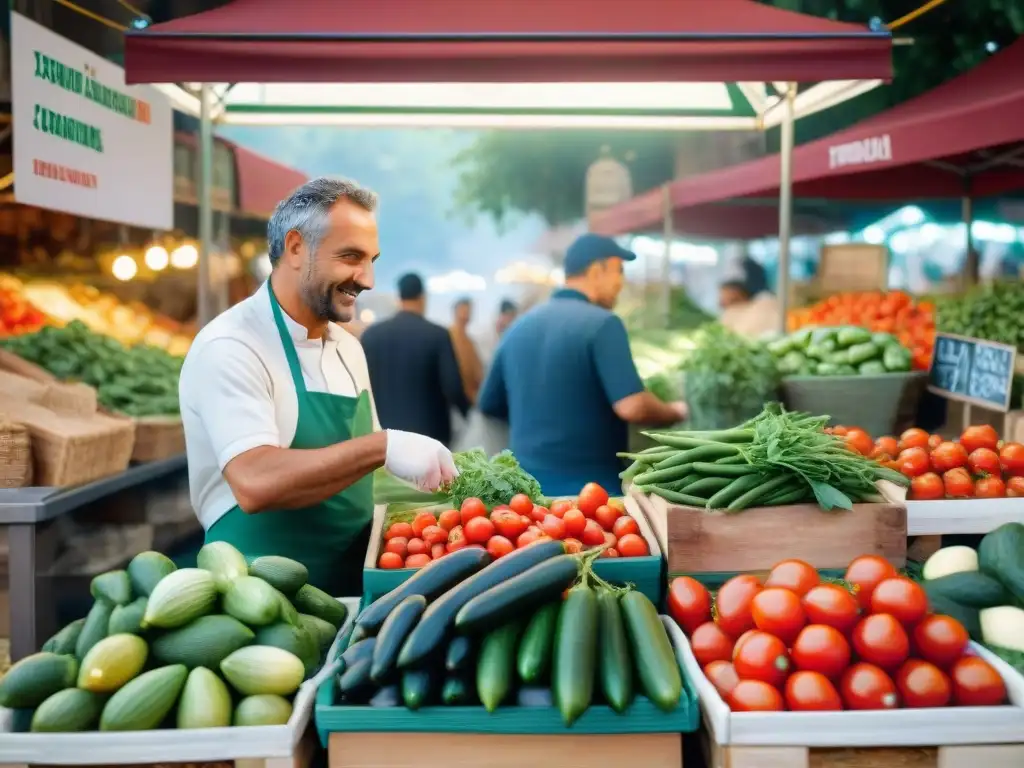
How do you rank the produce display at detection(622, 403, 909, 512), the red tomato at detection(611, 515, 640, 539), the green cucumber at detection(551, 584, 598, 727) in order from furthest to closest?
1. the red tomato at detection(611, 515, 640, 539)
2. the produce display at detection(622, 403, 909, 512)
3. the green cucumber at detection(551, 584, 598, 727)

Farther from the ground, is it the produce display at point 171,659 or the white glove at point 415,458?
the white glove at point 415,458

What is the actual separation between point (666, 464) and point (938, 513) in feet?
3.14

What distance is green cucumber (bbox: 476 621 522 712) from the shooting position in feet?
7.14

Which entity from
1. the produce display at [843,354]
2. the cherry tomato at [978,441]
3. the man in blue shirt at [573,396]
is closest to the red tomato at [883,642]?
the cherry tomato at [978,441]

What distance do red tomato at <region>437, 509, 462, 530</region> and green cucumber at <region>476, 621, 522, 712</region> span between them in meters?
0.81

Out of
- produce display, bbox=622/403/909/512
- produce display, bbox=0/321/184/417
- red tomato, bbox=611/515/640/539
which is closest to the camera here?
produce display, bbox=622/403/909/512

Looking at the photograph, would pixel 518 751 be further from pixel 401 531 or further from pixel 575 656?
pixel 401 531

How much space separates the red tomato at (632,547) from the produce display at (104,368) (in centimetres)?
349

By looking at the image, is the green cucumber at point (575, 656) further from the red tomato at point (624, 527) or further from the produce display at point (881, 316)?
the produce display at point (881, 316)

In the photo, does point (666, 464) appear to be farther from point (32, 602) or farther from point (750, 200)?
point (750, 200)

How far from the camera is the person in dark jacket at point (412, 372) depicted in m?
7.00

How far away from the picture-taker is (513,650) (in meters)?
2.30

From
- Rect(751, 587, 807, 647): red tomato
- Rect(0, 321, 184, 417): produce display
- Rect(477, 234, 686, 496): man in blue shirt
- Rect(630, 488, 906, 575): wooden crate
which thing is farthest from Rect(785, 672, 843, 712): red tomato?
Rect(0, 321, 184, 417): produce display

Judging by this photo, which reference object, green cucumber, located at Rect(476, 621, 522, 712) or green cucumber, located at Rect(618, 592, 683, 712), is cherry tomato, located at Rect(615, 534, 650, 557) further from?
green cucumber, located at Rect(476, 621, 522, 712)
